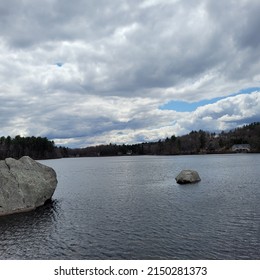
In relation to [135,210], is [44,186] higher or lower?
higher

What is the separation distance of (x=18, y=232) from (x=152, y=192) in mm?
23335

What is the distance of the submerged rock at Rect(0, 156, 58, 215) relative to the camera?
32.8 meters

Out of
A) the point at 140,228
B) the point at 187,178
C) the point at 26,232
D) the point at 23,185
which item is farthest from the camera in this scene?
the point at 187,178

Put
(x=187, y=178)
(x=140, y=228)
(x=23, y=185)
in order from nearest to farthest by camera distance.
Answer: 1. (x=140, y=228)
2. (x=23, y=185)
3. (x=187, y=178)

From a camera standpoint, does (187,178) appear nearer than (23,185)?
No

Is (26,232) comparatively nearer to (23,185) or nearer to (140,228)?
(140,228)

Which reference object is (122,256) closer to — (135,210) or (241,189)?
(135,210)

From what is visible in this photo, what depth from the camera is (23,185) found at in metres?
34.5

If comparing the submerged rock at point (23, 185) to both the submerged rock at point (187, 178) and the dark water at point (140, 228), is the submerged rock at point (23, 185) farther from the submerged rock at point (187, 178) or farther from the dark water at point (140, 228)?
the submerged rock at point (187, 178)

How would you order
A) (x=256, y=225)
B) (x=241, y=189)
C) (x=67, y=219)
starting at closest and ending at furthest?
(x=256, y=225)
(x=67, y=219)
(x=241, y=189)

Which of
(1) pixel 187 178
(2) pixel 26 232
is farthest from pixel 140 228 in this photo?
(1) pixel 187 178
